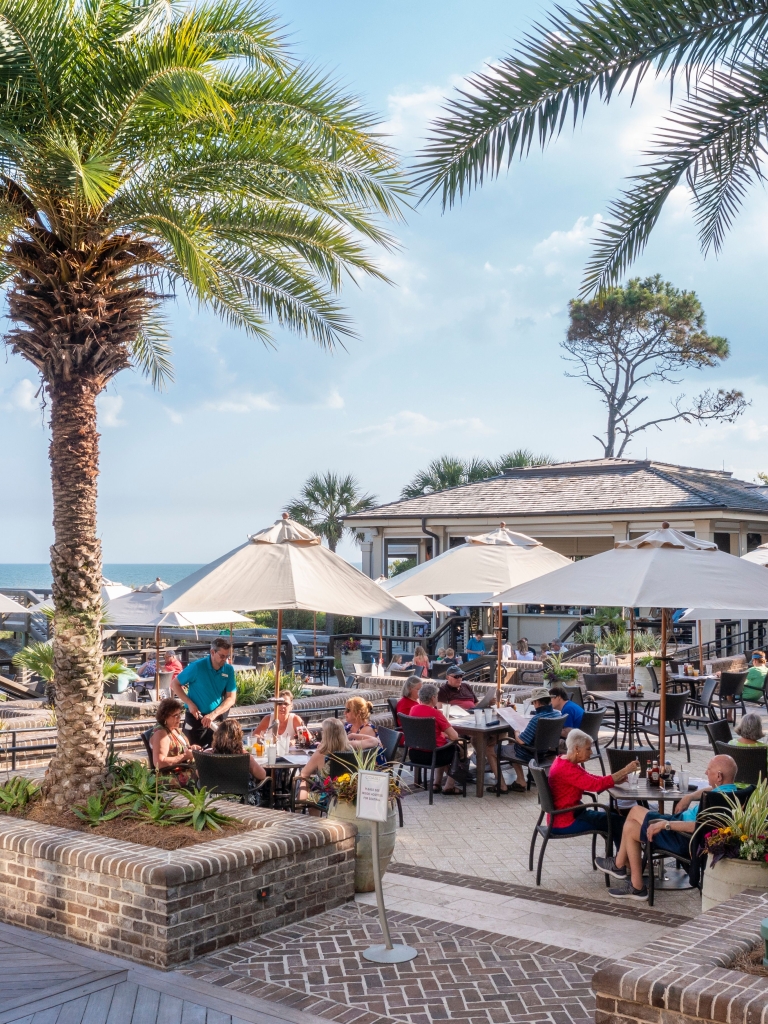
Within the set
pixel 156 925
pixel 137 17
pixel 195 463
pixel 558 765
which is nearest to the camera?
pixel 156 925

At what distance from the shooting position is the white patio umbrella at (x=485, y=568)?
11883 millimetres

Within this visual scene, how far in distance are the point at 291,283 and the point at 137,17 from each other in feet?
9.92

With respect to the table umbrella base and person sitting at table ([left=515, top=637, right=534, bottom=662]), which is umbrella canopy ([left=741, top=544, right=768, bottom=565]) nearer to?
person sitting at table ([left=515, top=637, right=534, bottom=662])

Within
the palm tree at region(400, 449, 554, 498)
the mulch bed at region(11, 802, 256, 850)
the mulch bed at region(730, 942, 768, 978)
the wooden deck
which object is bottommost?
the wooden deck

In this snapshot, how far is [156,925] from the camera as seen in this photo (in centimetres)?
545

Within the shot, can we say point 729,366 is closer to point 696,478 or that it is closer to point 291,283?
point 696,478

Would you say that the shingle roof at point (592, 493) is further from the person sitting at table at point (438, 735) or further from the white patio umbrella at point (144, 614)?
the person sitting at table at point (438, 735)

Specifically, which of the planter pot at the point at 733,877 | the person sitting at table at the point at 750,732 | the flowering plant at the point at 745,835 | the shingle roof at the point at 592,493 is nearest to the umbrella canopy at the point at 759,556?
the shingle roof at the point at 592,493

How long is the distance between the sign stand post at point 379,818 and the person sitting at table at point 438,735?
4435 millimetres

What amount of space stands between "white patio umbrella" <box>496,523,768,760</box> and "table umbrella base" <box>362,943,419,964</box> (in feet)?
10.4

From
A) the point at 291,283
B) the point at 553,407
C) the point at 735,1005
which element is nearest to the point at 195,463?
the point at 553,407

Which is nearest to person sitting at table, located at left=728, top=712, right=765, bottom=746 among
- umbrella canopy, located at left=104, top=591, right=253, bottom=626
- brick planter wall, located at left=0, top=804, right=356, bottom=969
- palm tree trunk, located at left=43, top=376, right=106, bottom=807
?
brick planter wall, located at left=0, top=804, right=356, bottom=969

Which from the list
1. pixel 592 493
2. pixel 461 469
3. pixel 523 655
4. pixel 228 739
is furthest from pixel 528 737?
pixel 461 469

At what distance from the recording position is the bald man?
21.9ft
